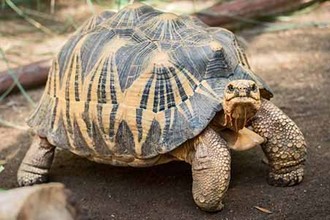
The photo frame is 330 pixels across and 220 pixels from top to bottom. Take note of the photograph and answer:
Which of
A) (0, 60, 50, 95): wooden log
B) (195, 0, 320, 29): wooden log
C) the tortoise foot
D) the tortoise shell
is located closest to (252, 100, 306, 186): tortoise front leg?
the tortoise foot

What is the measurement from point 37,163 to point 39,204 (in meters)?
1.57

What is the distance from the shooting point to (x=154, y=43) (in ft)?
11.1

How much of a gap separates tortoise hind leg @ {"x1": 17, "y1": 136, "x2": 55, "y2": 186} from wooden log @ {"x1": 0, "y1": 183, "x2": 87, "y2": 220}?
58.5 inches

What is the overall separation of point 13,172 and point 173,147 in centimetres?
95

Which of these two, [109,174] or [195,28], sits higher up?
[195,28]

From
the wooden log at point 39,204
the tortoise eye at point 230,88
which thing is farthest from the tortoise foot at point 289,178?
the wooden log at point 39,204

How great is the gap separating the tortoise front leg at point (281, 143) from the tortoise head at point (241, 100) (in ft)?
0.77

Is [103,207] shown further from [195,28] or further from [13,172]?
[195,28]

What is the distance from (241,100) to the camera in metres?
3.04

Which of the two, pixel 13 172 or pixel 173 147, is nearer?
pixel 173 147

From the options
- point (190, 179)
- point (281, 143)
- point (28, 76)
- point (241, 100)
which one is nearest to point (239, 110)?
point (241, 100)

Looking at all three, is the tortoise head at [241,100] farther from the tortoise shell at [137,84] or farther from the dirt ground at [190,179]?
the dirt ground at [190,179]

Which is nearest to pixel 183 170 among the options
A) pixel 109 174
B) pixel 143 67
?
pixel 109 174

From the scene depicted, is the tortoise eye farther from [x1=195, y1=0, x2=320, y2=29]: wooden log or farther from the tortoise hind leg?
[x1=195, y1=0, x2=320, y2=29]: wooden log
